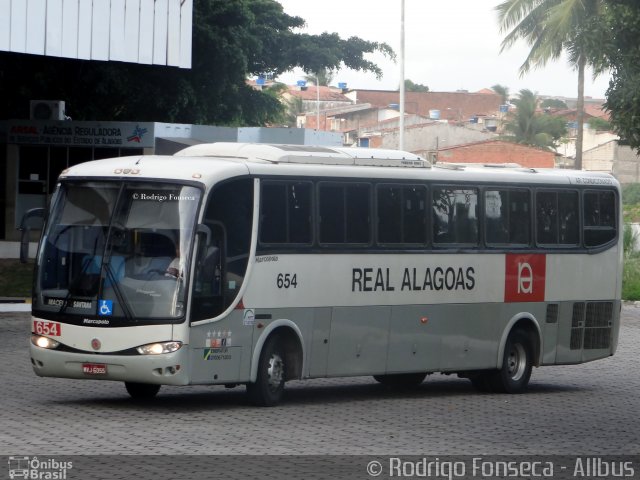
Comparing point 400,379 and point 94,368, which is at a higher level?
point 94,368

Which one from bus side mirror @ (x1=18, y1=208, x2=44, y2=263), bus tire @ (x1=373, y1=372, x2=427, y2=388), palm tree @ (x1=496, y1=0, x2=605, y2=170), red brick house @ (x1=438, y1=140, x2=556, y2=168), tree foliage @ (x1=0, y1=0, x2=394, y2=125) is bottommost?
bus tire @ (x1=373, y1=372, x2=427, y2=388)

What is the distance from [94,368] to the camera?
547 inches

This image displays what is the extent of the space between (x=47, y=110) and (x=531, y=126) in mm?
69282

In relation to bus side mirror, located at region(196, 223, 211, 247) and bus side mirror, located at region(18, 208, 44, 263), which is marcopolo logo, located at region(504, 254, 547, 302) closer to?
bus side mirror, located at region(196, 223, 211, 247)

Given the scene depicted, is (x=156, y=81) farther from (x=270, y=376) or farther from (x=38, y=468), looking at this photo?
(x=38, y=468)

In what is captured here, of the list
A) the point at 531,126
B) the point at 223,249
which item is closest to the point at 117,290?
the point at 223,249

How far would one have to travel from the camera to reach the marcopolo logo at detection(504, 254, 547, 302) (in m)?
18.0

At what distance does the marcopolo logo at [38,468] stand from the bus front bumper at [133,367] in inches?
127

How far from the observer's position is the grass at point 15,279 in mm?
31562

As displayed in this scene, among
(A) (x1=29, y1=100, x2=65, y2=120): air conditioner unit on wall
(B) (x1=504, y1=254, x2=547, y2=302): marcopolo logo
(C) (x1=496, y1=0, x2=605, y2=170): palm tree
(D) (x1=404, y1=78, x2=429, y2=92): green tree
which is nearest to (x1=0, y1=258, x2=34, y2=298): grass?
(A) (x1=29, y1=100, x2=65, y2=120): air conditioner unit on wall

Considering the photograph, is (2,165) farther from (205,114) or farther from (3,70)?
(205,114)

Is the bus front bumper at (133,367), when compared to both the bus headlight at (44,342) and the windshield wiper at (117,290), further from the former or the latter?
the windshield wiper at (117,290)

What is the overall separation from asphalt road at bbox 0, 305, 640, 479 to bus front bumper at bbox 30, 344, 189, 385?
14.4 inches

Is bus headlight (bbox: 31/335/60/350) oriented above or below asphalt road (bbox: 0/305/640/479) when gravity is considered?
above
